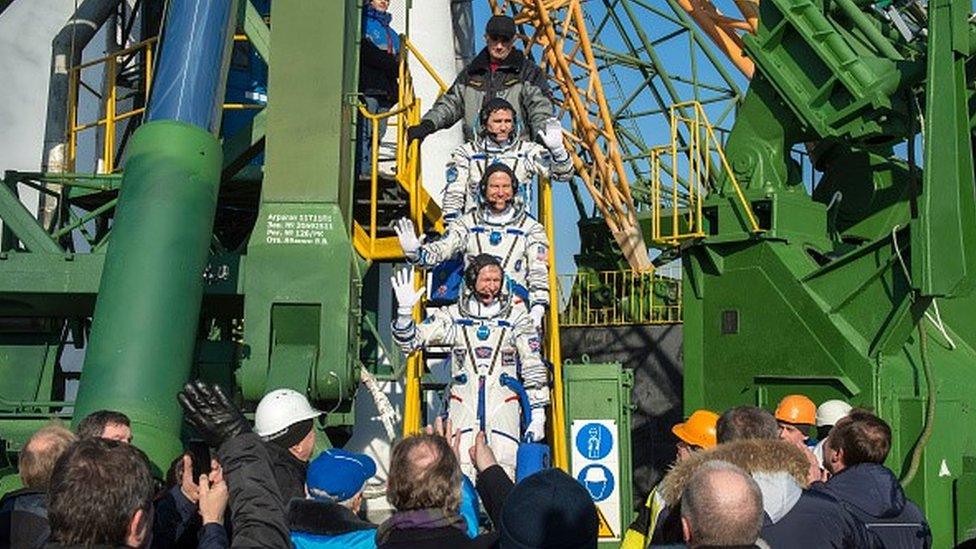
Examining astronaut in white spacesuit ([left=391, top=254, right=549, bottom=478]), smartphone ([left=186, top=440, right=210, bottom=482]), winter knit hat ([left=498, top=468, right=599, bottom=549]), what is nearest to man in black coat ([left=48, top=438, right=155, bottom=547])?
smartphone ([left=186, top=440, right=210, bottom=482])

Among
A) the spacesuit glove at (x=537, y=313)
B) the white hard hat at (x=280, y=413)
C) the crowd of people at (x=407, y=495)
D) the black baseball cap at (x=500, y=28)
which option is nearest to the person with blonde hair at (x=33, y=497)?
the crowd of people at (x=407, y=495)

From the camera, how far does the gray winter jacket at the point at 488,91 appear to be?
10.5 m

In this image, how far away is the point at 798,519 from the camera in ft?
14.4

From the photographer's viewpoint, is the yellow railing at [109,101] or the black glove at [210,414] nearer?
the black glove at [210,414]

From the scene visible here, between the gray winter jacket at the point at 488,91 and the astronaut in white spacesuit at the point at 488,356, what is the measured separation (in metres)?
2.14

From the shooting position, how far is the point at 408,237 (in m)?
9.23

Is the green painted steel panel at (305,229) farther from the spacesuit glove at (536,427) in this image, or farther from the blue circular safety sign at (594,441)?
the blue circular safety sign at (594,441)

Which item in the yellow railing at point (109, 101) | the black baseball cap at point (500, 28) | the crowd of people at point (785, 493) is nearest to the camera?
the crowd of people at point (785, 493)

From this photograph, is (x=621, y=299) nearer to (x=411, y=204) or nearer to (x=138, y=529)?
(x=411, y=204)

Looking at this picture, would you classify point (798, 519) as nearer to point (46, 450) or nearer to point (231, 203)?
point (46, 450)

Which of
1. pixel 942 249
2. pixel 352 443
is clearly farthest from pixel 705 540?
pixel 352 443

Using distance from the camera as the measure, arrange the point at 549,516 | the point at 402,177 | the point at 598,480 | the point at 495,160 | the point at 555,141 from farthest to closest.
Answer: the point at 402,177
the point at 598,480
the point at 495,160
the point at 555,141
the point at 549,516

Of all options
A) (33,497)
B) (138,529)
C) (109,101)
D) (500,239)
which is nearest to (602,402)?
(500,239)

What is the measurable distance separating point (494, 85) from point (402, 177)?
135 cm
